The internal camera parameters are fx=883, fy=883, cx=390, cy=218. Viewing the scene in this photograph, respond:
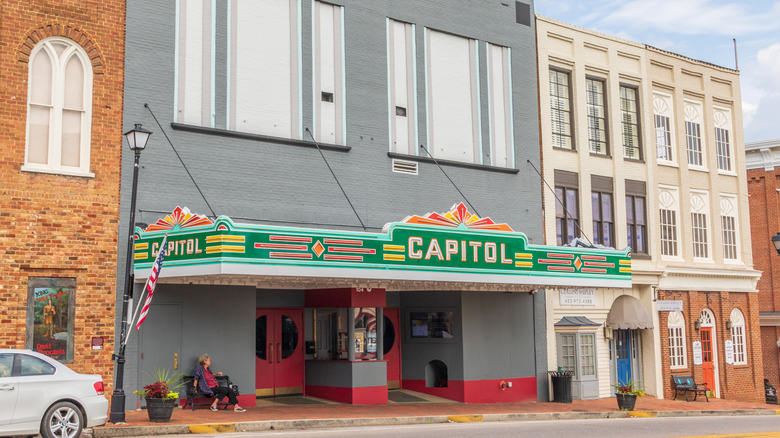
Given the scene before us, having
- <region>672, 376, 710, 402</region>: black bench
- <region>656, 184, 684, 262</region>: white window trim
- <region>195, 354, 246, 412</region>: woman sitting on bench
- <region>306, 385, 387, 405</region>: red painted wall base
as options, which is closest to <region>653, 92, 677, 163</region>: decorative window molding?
<region>656, 184, 684, 262</region>: white window trim

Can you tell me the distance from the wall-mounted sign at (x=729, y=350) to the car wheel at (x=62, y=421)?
24499 millimetres

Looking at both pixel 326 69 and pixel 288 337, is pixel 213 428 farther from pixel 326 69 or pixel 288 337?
pixel 326 69

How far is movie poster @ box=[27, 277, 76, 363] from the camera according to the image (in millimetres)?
17219

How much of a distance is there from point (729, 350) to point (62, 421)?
2505 cm

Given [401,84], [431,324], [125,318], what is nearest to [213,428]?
[125,318]

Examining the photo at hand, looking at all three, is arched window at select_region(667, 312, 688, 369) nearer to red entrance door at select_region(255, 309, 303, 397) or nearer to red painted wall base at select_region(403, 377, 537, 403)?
red painted wall base at select_region(403, 377, 537, 403)

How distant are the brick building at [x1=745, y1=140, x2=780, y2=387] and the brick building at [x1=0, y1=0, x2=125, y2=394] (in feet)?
112

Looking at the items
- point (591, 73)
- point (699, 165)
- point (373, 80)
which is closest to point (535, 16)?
point (591, 73)

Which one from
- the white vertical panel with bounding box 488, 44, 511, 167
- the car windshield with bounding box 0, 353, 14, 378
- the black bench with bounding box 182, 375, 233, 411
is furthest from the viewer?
the white vertical panel with bounding box 488, 44, 511, 167

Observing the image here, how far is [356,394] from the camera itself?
21375 millimetres

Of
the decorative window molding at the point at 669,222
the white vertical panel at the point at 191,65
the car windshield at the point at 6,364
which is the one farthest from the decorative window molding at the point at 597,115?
the car windshield at the point at 6,364

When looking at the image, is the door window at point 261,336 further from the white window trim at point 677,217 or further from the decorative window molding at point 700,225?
the decorative window molding at point 700,225

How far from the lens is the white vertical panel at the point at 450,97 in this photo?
78.6 feet

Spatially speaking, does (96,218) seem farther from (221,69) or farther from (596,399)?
(596,399)
